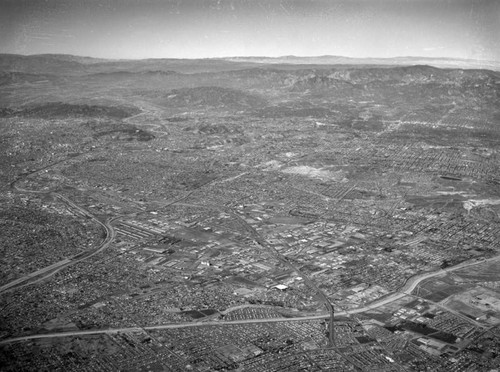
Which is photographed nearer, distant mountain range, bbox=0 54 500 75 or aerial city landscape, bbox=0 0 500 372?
aerial city landscape, bbox=0 0 500 372

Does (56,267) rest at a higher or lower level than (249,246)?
lower

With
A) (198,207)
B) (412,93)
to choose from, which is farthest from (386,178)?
(412,93)

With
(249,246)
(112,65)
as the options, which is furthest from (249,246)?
(112,65)

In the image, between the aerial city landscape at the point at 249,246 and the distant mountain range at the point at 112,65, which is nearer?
the aerial city landscape at the point at 249,246

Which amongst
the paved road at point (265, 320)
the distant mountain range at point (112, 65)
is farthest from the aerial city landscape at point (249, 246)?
the distant mountain range at point (112, 65)

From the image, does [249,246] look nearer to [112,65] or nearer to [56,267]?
[56,267]

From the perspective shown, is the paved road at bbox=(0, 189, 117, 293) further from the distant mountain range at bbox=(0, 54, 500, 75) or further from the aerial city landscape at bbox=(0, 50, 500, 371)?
the distant mountain range at bbox=(0, 54, 500, 75)

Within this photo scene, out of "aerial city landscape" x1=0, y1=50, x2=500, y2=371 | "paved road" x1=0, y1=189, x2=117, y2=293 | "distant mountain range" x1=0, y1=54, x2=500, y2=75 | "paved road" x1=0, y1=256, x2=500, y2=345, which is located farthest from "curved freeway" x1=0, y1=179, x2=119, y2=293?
"distant mountain range" x1=0, y1=54, x2=500, y2=75

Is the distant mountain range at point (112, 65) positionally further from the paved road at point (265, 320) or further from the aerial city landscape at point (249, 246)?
the paved road at point (265, 320)
